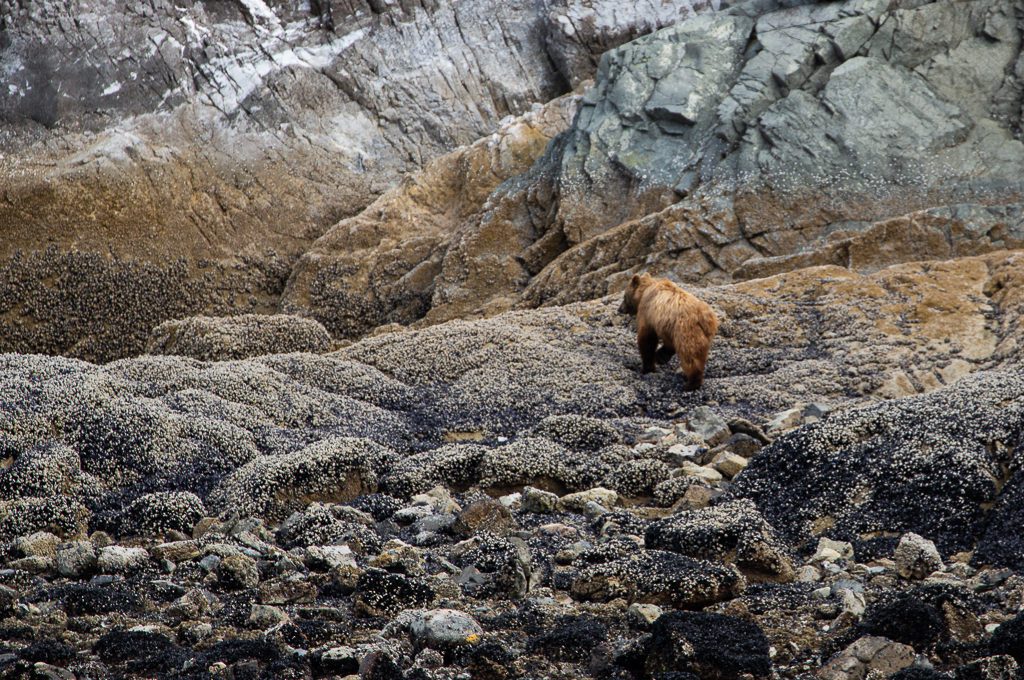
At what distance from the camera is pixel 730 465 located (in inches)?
423

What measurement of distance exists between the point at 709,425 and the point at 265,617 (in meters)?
7.03

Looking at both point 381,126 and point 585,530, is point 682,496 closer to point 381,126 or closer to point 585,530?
point 585,530

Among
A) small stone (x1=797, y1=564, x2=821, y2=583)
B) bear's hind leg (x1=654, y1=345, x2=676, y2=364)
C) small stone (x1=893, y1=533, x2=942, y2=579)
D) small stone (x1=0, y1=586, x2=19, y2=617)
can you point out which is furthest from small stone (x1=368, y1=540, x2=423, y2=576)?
bear's hind leg (x1=654, y1=345, x2=676, y2=364)

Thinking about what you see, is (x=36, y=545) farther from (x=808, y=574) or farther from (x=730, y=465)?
(x=730, y=465)

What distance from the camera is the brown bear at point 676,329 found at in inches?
568

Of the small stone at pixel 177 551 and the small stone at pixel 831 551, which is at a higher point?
the small stone at pixel 177 551

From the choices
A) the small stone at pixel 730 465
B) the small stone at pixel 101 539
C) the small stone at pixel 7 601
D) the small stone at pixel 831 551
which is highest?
the small stone at pixel 7 601

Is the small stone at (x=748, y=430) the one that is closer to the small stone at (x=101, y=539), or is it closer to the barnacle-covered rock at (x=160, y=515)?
the barnacle-covered rock at (x=160, y=515)

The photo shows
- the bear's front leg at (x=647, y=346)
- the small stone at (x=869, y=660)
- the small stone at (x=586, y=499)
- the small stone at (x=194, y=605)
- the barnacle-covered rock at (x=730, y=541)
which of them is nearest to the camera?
the small stone at (x=869, y=660)

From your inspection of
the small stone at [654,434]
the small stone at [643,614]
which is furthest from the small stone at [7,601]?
the small stone at [654,434]

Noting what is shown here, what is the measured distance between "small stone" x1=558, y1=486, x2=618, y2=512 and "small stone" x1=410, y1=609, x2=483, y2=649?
3353mm

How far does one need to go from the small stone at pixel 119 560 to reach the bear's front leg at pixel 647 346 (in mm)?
8573

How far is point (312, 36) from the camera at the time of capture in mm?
35500

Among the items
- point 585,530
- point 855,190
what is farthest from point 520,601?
point 855,190
